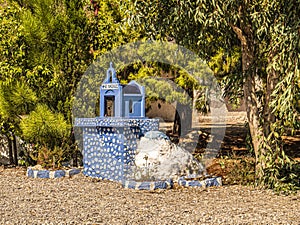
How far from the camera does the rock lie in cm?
829

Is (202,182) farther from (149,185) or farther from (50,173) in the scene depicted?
(50,173)

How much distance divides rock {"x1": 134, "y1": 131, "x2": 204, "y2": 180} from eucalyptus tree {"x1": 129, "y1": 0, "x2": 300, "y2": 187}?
1.18 metres

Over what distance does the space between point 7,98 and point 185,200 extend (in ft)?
14.3

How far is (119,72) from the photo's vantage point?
36.3ft

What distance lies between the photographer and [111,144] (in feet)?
28.5

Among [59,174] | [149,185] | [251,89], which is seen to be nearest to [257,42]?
[251,89]

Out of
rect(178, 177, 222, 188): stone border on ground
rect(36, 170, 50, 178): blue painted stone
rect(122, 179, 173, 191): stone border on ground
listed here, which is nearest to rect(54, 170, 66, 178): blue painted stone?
rect(36, 170, 50, 178): blue painted stone

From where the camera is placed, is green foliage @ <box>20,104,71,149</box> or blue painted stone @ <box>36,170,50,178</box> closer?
blue painted stone @ <box>36,170,50,178</box>

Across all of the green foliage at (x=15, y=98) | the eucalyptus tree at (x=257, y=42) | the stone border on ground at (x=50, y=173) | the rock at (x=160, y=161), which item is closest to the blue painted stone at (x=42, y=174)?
the stone border on ground at (x=50, y=173)

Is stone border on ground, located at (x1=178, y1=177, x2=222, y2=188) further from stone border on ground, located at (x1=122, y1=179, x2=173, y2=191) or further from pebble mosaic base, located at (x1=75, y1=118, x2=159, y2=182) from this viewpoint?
pebble mosaic base, located at (x1=75, y1=118, x2=159, y2=182)

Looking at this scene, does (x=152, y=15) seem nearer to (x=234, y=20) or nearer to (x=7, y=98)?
(x=234, y=20)

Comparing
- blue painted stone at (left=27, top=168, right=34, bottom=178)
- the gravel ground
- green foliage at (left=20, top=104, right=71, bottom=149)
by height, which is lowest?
the gravel ground

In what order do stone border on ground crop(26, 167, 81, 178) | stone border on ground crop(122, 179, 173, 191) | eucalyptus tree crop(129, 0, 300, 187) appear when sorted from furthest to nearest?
stone border on ground crop(26, 167, 81, 178)
stone border on ground crop(122, 179, 173, 191)
eucalyptus tree crop(129, 0, 300, 187)

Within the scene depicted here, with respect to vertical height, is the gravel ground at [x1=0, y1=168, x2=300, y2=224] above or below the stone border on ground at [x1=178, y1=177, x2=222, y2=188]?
below
